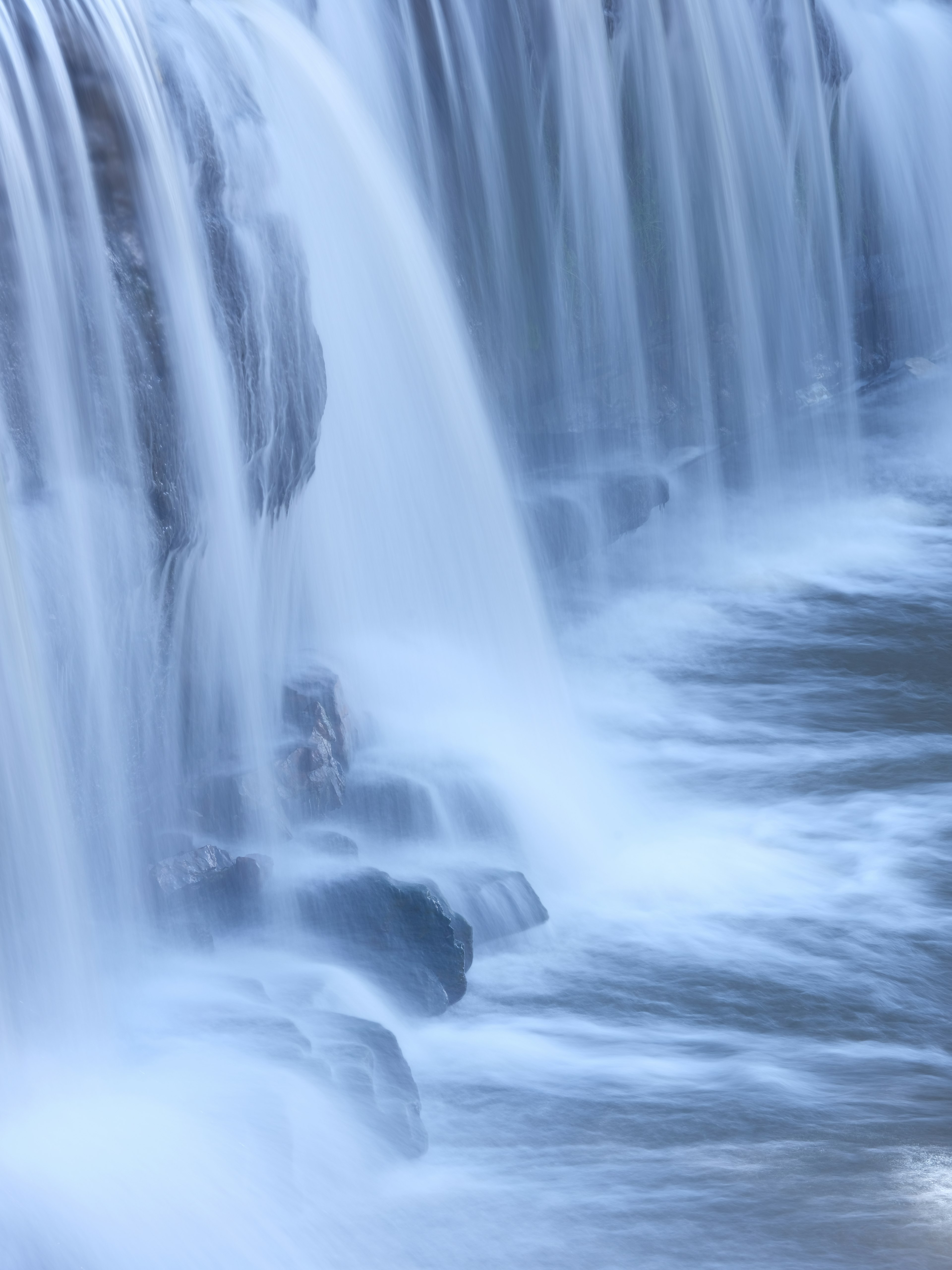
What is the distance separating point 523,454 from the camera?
11.1 m

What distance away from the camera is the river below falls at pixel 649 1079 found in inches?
186

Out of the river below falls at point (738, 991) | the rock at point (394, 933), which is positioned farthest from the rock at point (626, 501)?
the rock at point (394, 933)

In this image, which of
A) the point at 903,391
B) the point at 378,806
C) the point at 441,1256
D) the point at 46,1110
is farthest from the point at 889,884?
the point at 903,391

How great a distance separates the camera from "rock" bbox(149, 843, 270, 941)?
636cm

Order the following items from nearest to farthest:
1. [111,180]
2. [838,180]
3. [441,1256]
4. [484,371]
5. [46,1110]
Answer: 1. [441,1256]
2. [46,1110]
3. [111,180]
4. [484,371]
5. [838,180]

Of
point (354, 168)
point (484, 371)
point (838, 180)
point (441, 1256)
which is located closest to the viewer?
point (441, 1256)

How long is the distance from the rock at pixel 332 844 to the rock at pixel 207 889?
36cm

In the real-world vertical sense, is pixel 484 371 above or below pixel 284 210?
below

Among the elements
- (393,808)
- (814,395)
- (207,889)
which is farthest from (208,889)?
(814,395)

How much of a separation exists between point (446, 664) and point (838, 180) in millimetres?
7132

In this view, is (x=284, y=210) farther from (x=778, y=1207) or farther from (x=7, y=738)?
(x=778, y=1207)

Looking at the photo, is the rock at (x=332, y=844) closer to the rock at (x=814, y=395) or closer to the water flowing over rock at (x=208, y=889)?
the water flowing over rock at (x=208, y=889)

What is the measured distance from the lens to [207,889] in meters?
6.46

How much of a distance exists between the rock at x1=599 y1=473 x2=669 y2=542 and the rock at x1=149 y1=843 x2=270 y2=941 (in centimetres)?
551
